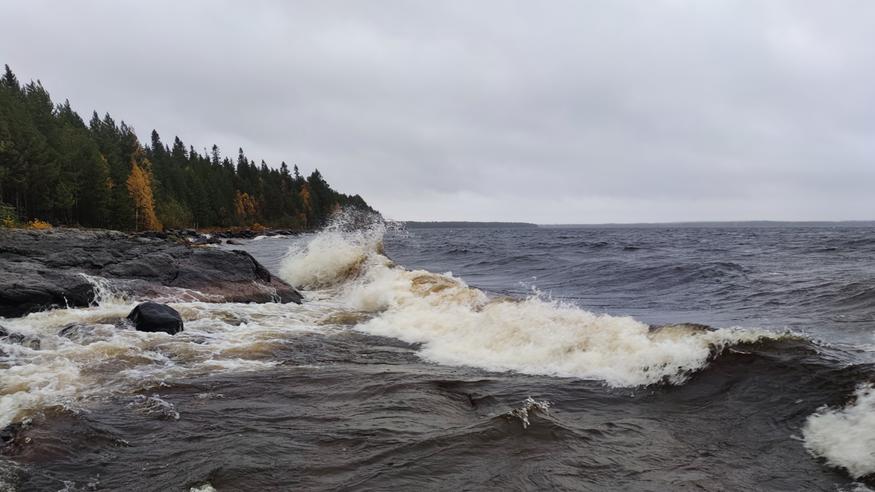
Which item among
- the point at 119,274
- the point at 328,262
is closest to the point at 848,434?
the point at 119,274

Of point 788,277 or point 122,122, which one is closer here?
point 788,277

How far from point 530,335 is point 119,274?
11.1m

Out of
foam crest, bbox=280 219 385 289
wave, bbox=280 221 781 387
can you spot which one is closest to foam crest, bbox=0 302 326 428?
wave, bbox=280 221 781 387

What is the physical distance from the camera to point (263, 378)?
701 cm

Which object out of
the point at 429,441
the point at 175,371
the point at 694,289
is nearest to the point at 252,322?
the point at 175,371

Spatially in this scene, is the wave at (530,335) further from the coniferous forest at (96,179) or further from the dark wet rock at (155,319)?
the coniferous forest at (96,179)

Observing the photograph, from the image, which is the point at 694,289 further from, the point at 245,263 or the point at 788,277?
the point at 245,263

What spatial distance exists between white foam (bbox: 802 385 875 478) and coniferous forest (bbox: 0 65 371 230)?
41327 mm

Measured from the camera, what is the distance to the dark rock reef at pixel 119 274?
11.4 metres

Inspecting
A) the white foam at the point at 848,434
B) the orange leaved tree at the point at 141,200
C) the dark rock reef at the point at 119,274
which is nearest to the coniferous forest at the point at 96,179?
the orange leaved tree at the point at 141,200

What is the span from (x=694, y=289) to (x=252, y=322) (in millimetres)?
13445

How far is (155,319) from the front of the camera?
9.38 meters

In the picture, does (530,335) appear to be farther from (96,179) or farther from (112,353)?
(96,179)

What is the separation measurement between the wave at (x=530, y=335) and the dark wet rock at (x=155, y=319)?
3.68 m
